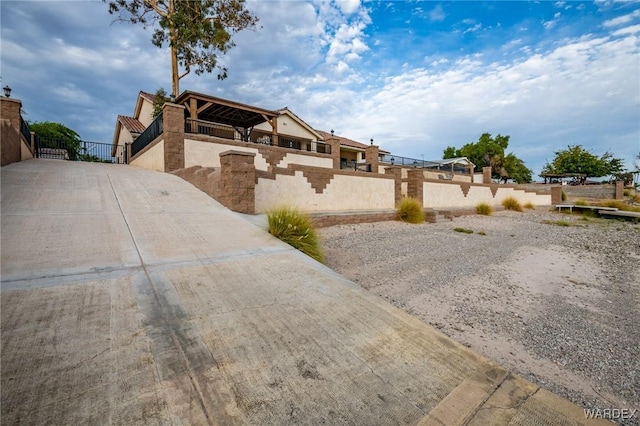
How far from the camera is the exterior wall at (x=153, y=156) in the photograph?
12125mm

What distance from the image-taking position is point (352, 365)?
201 centimetres

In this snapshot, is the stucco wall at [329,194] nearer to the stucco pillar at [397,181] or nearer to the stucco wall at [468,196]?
the stucco pillar at [397,181]

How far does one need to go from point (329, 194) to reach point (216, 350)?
29.2 ft

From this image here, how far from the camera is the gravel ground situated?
2.89 meters

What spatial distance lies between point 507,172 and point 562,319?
5011 centimetres

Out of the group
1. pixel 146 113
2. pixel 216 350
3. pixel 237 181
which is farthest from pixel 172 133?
pixel 146 113

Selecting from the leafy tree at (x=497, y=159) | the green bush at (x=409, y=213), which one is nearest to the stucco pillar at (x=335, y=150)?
the green bush at (x=409, y=213)

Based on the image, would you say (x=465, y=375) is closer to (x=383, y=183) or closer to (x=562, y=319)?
(x=562, y=319)

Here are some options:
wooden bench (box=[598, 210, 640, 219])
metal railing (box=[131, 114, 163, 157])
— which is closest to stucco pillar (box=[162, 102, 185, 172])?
metal railing (box=[131, 114, 163, 157])

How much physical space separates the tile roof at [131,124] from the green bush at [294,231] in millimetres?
23164

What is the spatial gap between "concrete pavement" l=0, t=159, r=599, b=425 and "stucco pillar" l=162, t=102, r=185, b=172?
27.3 ft

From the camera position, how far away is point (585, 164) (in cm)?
4322

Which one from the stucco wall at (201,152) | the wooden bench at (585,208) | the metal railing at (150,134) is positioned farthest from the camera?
the wooden bench at (585,208)

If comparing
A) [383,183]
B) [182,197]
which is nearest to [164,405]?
[182,197]
